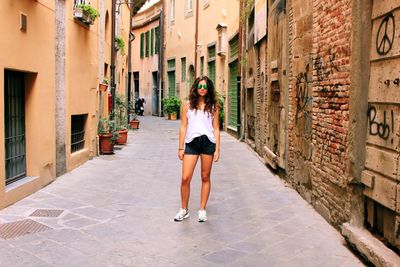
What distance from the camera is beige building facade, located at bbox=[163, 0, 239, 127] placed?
20203 mm

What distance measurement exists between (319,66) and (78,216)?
3.53 m

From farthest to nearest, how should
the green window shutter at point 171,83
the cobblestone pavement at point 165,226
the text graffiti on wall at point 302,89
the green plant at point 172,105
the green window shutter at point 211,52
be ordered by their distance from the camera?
the green window shutter at point 171,83 → the green plant at point 172,105 → the green window shutter at point 211,52 → the text graffiti on wall at point 302,89 → the cobblestone pavement at point 165,226

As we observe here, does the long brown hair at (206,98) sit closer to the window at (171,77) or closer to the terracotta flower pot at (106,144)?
the terracotta flower pot at (106,144)

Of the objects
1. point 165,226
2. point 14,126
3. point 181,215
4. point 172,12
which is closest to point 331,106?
point 181,215

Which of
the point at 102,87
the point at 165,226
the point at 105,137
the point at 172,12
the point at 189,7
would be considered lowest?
the point at 165,226

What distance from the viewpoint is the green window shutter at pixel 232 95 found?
1966 cm

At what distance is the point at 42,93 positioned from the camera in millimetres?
8406

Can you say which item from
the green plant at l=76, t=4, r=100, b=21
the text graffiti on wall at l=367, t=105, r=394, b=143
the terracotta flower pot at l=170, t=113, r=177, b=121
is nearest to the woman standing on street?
the text graffiti on wall at l=367, t=105, r=394, b=143

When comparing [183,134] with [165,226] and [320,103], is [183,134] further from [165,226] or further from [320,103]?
[320,103]

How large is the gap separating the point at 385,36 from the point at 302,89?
3.21 m

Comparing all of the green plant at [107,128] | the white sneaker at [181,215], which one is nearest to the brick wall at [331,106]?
the white sneaker at [181,215]

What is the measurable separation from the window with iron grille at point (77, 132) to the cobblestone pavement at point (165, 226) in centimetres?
108

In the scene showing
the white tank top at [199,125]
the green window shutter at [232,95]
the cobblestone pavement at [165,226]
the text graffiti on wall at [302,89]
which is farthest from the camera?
the green window shutter at [232,95]

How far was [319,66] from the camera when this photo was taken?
273 inches
